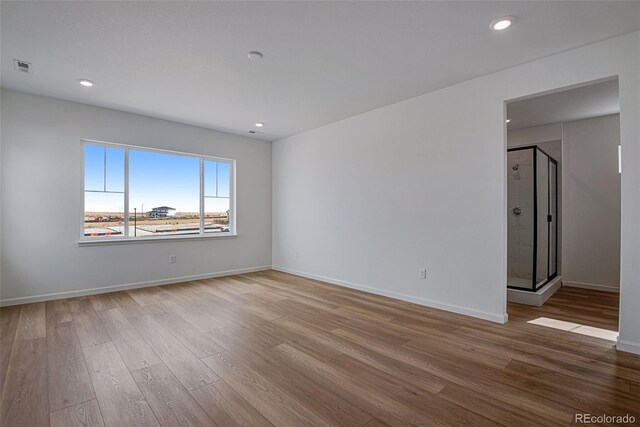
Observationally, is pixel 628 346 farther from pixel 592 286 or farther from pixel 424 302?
pixel 592 286

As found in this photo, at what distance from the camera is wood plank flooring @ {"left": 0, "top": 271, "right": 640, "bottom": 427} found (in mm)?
1699

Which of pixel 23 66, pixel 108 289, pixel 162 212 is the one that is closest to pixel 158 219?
pixel 162 212

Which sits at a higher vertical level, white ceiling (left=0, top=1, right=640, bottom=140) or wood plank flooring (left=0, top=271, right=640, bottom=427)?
white ceiling (left=0, top=1, right=640, bottom=140)

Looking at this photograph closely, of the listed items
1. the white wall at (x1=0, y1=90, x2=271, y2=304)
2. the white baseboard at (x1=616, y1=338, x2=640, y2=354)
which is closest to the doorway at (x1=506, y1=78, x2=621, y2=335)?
the white baseboard at (x1=616, y1=338, x2=640, y2=354)

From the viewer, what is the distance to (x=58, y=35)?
2496mm

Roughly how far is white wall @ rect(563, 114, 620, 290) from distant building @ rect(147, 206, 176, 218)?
21.6 feet

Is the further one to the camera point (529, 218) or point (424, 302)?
point (529, 218)

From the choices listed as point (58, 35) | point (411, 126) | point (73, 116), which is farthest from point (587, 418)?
point (73, 116)

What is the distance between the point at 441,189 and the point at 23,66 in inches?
184

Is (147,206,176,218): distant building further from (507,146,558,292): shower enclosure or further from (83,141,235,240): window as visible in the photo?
(507,146,558,292): shower enclosure

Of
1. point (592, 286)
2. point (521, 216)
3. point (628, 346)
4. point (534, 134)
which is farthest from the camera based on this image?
point (534, 134)

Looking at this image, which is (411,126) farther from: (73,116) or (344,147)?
(73,116)

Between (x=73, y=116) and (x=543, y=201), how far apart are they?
272 inches

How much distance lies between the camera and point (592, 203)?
15.4 feet
